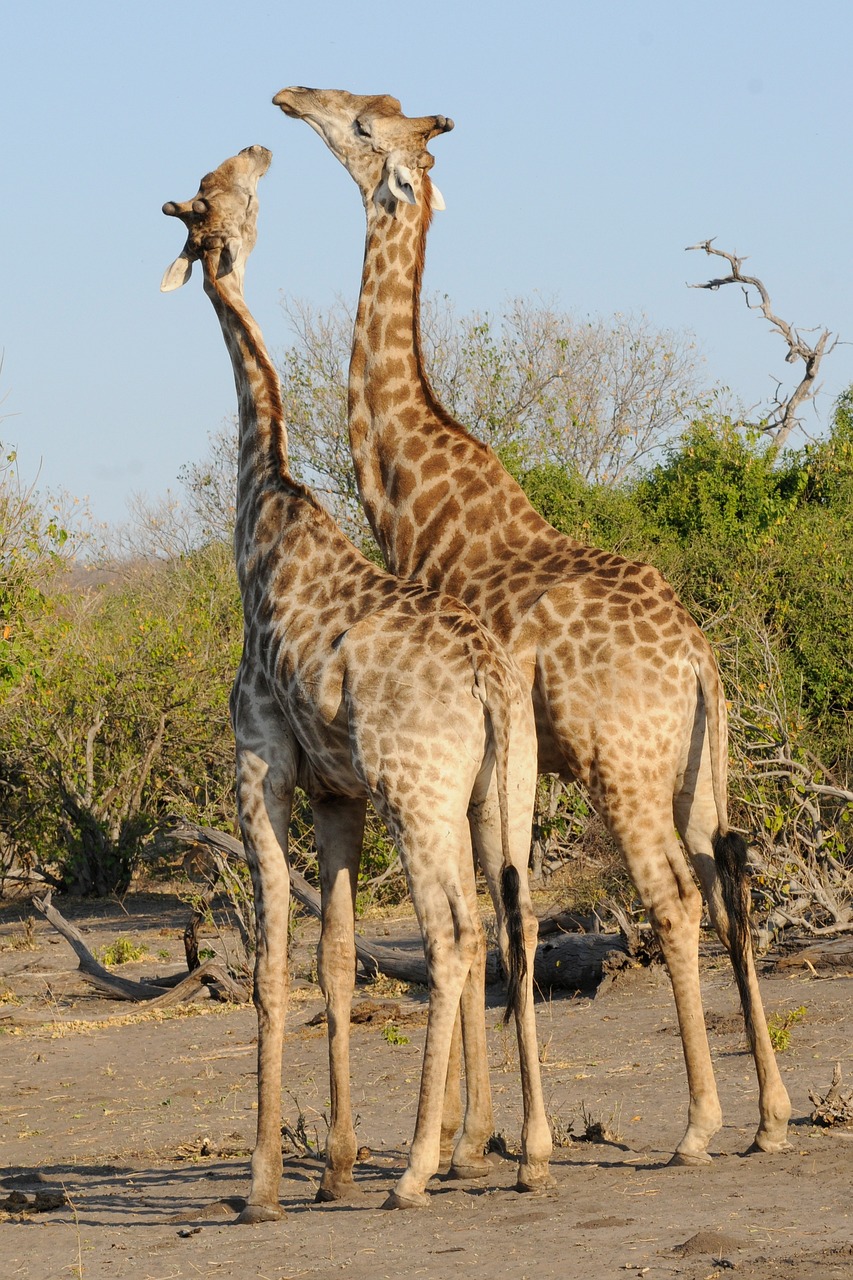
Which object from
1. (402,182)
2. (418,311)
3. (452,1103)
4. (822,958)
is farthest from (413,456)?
(822,958)

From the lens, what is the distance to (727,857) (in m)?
6.10

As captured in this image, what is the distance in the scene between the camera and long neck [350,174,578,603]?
6.96m

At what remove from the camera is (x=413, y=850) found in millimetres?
5445

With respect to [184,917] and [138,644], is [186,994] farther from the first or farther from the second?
[138,644]

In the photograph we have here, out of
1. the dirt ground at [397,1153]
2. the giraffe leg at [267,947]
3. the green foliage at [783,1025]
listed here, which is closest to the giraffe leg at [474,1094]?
the dirt ground at [397,1153]

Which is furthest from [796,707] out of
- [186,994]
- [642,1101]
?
[642,1101]

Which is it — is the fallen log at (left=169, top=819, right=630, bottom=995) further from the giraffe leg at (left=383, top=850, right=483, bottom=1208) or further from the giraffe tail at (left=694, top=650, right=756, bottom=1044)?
the giraffe leg at (left=383, top=850, right=483, bottom=1208)

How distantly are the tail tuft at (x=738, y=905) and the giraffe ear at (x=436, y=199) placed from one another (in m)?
3.35

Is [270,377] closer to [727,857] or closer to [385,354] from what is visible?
[385,354]

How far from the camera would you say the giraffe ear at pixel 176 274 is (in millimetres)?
6871

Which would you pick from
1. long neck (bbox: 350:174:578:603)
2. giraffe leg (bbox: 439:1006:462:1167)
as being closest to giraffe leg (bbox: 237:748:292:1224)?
giraffe leg (bbox: 439:1006:462:1167)

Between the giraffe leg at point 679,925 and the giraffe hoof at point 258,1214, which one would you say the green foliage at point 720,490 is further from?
the giraffe hoof at point 258,1214

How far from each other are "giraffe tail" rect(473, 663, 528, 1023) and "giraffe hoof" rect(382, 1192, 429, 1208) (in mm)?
666

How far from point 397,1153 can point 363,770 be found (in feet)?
6.63
